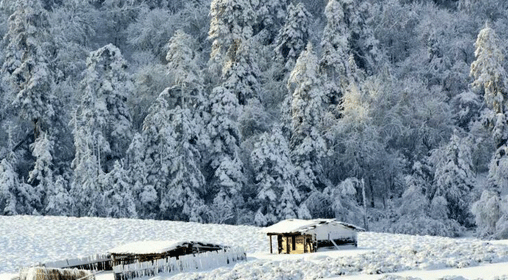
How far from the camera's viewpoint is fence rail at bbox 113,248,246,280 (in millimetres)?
36781

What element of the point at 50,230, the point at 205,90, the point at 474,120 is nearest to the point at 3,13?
the point at 205,90

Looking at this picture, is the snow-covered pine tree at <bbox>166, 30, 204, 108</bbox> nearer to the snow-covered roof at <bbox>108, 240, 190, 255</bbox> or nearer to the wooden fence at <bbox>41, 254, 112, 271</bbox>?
the wooden fence at <bbox>41, 254, 112, 271</bbox>

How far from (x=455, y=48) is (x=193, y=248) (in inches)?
1886

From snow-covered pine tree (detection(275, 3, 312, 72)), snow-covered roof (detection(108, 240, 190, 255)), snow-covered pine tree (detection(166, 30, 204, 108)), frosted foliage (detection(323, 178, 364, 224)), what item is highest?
snow-covered pine tree (detection(275, 3, 312, 72))

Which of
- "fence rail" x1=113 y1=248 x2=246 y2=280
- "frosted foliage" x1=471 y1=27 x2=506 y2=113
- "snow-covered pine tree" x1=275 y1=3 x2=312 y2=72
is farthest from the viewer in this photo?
"snow-covered pine tree" x1=275 y1=3 x2=312 y2=72

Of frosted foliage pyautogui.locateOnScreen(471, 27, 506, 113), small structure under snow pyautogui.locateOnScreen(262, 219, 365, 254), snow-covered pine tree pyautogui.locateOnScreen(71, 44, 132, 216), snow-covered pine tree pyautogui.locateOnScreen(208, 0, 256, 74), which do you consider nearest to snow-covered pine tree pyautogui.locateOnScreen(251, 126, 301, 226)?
snow-covered pine tree pyautogui.locateOnScreen(208, 0, 256, 74)

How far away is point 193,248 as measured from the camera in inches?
1631

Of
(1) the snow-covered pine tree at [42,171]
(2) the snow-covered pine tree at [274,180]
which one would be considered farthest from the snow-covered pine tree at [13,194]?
(2) the snow-covered pine tree at [274,180]

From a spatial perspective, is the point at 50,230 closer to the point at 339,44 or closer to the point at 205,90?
the point at 205,90

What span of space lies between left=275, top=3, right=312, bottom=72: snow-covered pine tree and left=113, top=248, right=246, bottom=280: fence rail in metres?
38.9

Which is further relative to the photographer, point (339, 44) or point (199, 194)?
point (339, 44)

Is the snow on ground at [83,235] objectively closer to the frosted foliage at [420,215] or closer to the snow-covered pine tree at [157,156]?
the snow-covered pine tree at [157,156]

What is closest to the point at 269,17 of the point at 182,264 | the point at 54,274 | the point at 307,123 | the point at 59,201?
the point at 307,123

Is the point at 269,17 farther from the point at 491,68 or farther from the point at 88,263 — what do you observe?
the point at 88,263
